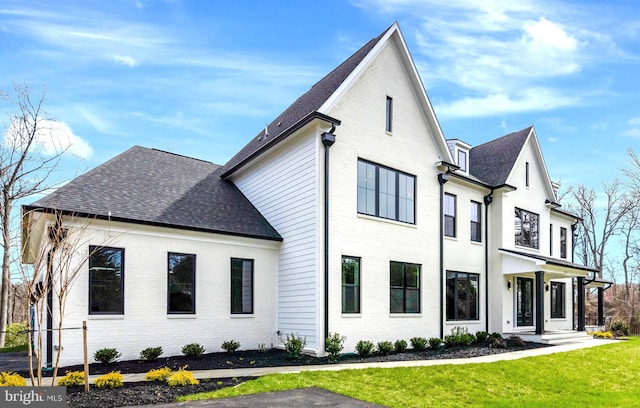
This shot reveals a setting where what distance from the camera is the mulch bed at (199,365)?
311 inches

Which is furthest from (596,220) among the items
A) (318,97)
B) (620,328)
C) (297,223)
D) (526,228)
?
(297,223)

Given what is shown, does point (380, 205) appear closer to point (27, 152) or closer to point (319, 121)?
point (319, 121)

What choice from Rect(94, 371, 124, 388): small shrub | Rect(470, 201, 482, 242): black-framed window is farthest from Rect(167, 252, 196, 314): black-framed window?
Rect(470, 201, 482, 242): black-framed window

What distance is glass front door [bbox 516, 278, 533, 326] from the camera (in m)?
20.7

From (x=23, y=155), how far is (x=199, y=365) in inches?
701

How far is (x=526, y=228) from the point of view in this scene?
22.2 metres

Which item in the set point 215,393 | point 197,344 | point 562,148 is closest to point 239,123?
point 197,344

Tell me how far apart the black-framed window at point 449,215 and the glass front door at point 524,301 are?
4631mm

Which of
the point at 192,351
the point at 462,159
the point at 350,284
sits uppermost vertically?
the point at 462,159

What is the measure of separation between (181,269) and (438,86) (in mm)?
11880

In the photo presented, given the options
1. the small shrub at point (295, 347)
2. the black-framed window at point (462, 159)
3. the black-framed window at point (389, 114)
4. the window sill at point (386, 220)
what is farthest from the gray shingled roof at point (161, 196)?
the black-framed window at point (462, 159)

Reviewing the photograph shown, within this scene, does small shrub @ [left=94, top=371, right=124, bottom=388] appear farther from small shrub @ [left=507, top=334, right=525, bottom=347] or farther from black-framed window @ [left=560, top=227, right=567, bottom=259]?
black-framed window @ [left=560, top=227, right=567, bottom=259]

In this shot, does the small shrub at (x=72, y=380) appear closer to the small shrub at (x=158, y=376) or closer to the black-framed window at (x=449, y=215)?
the small shrub at (x=158, y=376)

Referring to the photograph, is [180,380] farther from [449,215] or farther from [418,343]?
[449,215]
